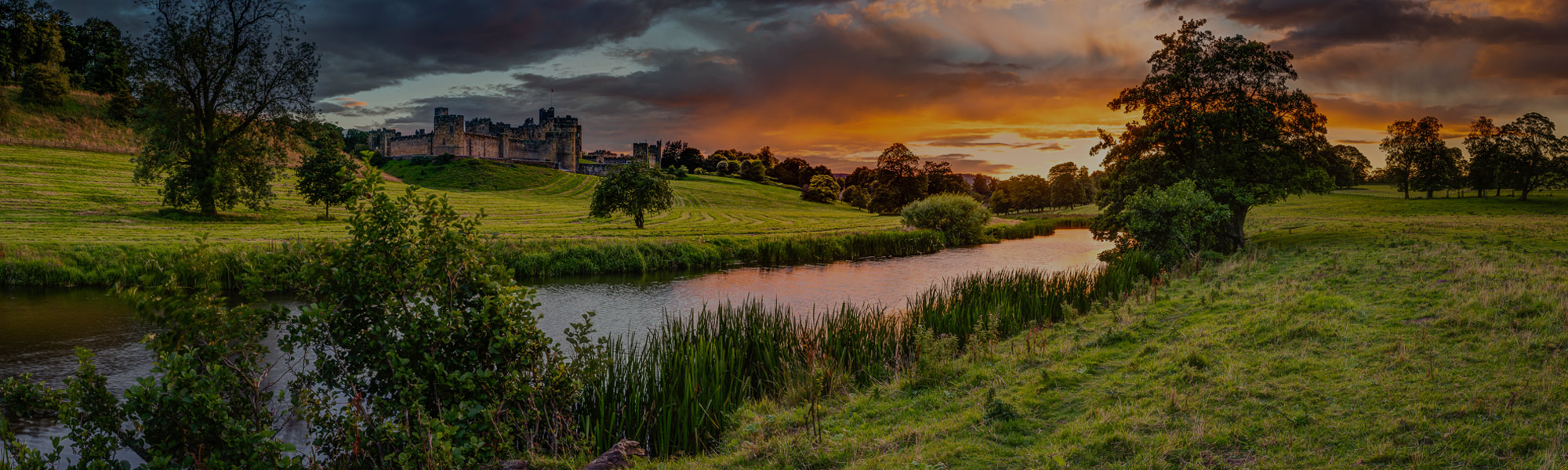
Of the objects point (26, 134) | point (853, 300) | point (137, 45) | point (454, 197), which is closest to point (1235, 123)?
point (853, 300)

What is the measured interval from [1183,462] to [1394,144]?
7471cm

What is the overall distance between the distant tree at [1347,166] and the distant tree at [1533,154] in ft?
29.7

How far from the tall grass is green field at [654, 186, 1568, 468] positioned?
0.60 m

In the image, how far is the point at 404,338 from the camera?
245 inches

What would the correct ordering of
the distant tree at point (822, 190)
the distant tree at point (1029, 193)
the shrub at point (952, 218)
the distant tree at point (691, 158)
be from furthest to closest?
the distant tree at point (691, 158) < the distant tree at point (1029, 193) < the distant tree at point (822, 190) < the shrub at point (952, 218)

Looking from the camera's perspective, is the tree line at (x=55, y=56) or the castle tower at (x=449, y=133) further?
the castle tower at (x=449, y=133)

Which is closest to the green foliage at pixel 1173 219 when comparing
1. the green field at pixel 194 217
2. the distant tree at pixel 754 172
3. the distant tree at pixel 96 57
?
the green field at pixel 194 217

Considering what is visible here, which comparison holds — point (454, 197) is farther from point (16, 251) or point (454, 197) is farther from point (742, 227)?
point (16, 251)

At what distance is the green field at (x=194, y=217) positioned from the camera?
26.8 metres

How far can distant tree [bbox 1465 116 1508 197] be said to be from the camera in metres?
52.2

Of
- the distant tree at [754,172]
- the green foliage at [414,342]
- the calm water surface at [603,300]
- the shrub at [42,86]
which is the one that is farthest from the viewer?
the distant tree at [754,172]

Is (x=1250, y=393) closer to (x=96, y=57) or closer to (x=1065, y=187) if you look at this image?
(x=96, y=57)

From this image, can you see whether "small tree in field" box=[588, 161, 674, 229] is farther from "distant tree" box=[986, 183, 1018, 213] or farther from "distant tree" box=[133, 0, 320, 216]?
"distant tree" box=[986, 183, 1018, 213]

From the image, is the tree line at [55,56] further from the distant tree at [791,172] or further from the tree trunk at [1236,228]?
the distant tree at [791,172]
